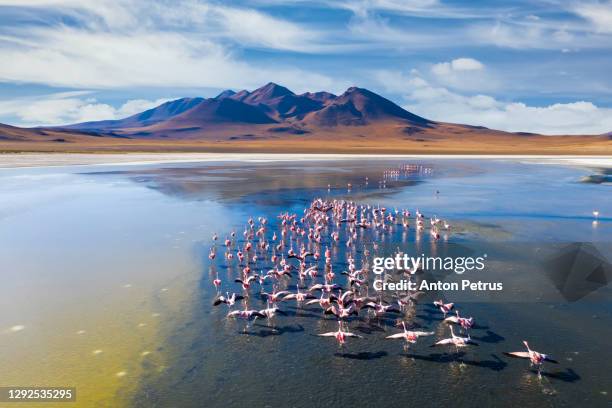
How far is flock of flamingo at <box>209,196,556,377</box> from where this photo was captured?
12.5 metres

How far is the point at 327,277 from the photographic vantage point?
53.9 feet

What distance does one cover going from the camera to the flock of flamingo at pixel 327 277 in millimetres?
12531

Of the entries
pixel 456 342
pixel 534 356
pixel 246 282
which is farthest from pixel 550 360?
pixel 246 282

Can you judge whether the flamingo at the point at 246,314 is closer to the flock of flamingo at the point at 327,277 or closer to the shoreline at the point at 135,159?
the flock of flamingo at the point at 327,277

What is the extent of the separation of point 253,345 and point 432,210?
23.0m

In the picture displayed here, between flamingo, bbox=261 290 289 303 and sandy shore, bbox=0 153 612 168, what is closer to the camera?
flamingo, bbox=261 290 289 303

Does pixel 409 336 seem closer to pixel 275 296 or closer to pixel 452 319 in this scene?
pixel 452 319

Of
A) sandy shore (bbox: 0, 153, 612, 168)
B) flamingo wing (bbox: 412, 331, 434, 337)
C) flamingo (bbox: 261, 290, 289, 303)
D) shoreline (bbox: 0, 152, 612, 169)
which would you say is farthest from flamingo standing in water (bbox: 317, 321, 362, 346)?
sandy shore (bbox: 0, 153, 612, 168)

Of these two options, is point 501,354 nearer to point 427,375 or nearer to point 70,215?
point 427,375

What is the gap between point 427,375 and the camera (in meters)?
9.98

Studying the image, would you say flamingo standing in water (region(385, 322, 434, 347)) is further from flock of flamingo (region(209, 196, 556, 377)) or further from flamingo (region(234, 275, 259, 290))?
flamingo (region(234, 275, 259, 290))

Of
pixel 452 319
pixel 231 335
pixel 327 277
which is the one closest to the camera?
pixel 231 335

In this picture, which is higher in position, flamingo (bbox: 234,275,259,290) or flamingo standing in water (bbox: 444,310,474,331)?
flamingo standing in water (bbox: 444,310,474,331)

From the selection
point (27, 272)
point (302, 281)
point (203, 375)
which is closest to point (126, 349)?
point (203, 375)
